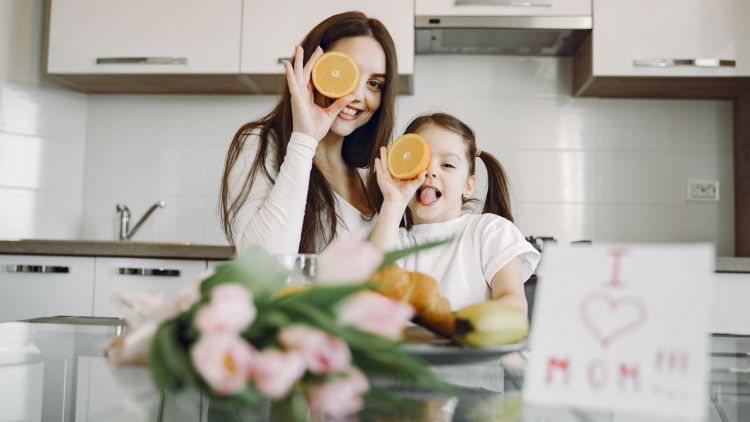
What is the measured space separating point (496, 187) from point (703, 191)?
147cm

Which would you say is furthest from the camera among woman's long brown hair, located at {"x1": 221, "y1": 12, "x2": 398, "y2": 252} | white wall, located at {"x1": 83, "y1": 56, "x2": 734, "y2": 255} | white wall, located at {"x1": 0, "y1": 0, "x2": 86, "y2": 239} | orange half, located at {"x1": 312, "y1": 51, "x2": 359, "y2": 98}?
white wall, located at {"x1": 83, "y1": 56, "x2": 734, "y2": 255}

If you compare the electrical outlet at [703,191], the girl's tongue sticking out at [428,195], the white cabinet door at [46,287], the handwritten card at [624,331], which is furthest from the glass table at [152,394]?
the electrical outlet at [703,191]

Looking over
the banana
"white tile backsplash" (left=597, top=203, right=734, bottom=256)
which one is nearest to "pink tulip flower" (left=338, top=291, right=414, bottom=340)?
the banana

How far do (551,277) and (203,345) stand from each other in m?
0.22

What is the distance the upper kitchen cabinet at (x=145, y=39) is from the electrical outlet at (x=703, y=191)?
193 centimetres

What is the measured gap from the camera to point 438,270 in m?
1.50

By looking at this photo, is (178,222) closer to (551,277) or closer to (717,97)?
(717,97)

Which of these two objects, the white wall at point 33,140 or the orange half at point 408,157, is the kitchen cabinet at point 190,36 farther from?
the orange half at point 408,157

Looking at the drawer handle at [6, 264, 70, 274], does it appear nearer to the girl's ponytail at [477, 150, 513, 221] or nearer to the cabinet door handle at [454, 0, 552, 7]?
the girl's ponytail at [477, 150, 513, 221]

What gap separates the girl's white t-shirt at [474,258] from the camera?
4.77 feet

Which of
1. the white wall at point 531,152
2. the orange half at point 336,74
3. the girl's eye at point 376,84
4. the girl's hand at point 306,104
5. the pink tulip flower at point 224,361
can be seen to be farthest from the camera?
the white wall at point 531,152

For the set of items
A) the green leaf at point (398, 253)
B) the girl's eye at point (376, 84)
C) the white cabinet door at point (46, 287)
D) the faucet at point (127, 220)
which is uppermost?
the girl's eye at point (376, 84)

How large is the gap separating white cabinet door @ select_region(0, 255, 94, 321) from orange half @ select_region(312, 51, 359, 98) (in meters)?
1.44

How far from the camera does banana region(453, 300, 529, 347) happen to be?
0.62 m
